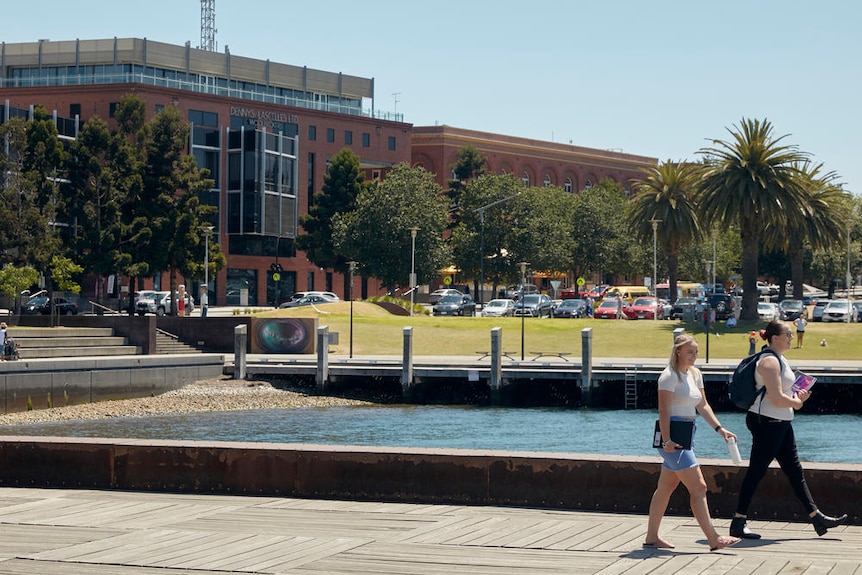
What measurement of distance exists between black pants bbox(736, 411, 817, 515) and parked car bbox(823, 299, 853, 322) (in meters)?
72.1

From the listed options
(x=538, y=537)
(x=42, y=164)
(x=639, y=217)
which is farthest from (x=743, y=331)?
(x=538, y=537)

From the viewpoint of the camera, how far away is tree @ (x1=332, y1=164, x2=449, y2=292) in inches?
3807

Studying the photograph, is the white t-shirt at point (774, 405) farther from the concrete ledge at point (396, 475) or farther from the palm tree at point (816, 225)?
the palm tree at point (816, 225)

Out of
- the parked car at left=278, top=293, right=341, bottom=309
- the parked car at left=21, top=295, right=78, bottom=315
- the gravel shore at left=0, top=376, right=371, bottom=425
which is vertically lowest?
the gravel shore at left=0, top=376, right=371, bottom=425

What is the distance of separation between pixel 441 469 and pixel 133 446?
342cm

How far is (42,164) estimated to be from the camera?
221 feet

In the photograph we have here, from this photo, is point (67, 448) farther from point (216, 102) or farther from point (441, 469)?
point (216, 102)

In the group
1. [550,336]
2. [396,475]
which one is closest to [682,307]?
[550,336]

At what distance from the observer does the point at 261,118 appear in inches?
4341

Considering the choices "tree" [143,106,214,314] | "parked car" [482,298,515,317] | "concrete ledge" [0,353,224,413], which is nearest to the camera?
"concrete ledge" [0,353,224,413]

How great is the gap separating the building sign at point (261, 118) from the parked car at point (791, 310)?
44226mm

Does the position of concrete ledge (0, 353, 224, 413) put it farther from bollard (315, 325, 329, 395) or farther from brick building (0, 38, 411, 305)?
brick building (0, 38, 411, 305)

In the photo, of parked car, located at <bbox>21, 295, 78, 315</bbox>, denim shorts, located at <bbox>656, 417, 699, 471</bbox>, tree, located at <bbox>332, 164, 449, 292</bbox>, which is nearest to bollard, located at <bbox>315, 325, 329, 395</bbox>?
parked car, located at <bbox>21, 295, 78, 315</bbox>

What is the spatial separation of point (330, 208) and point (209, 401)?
192 feet
